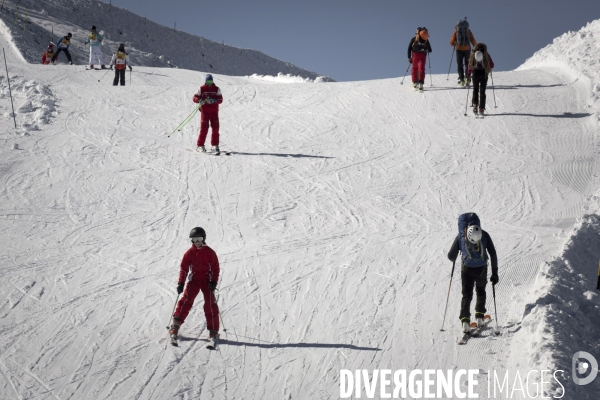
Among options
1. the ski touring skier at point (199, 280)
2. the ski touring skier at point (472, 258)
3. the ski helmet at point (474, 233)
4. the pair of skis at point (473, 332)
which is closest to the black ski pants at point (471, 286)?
the ski touring skier at point (472, 258)

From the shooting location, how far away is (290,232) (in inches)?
428

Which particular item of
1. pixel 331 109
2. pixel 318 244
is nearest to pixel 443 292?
pixel 318 244

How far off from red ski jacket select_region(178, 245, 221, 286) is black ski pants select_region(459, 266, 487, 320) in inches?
114

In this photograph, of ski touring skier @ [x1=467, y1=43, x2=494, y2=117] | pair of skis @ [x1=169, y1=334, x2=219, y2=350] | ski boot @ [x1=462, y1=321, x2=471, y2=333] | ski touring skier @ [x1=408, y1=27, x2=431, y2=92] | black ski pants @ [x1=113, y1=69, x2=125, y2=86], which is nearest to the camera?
pair of skis @ [x1=169, y1=334, x2=219, y2=350]

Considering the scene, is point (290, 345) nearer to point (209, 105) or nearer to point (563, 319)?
point (563, 319)

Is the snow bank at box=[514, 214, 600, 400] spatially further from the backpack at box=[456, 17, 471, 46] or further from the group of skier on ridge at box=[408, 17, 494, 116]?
the backpack at box=[456, 17, 471, 46]

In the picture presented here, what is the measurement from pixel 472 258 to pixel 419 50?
12247 millimetres

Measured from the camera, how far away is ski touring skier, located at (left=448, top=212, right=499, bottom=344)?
23.1 ft

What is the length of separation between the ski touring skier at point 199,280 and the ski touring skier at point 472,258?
2.79 meters

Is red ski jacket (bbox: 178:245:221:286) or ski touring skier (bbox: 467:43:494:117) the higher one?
ski touring skier (bbox: 467:43:494:117)

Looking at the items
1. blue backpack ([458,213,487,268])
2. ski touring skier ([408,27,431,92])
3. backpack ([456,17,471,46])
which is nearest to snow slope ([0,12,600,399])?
blue backpack ([458,213,487,268])

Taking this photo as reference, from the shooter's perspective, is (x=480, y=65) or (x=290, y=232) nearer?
(x=290, y=232)

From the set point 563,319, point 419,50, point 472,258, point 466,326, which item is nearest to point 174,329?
point 466,326

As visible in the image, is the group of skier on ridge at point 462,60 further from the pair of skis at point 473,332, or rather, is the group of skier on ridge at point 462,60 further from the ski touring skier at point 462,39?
the pair of skis at point 473,332
